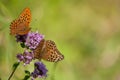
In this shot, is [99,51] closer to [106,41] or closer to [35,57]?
[106,41]

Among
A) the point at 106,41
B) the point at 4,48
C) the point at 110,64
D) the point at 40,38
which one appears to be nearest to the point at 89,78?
the point at 110,64

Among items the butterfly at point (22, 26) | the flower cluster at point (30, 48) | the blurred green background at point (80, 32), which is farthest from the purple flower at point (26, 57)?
the blurred green background at point (80, 32)

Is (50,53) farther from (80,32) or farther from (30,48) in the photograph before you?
(80,32)

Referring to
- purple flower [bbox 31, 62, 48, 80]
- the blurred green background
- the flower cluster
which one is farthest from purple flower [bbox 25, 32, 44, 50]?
the blurred green background

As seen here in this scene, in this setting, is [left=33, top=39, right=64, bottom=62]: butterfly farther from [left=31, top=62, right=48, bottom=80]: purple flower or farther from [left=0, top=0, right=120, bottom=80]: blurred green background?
[left=0, top=0, right=120, bottom=80]: blurred green background

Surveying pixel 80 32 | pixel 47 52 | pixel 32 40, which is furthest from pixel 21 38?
pixel 80 32

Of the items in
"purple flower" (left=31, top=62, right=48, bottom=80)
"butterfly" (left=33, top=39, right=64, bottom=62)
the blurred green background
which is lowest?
"purple flower" (left=31, top=62, right=48, bottom=80)
